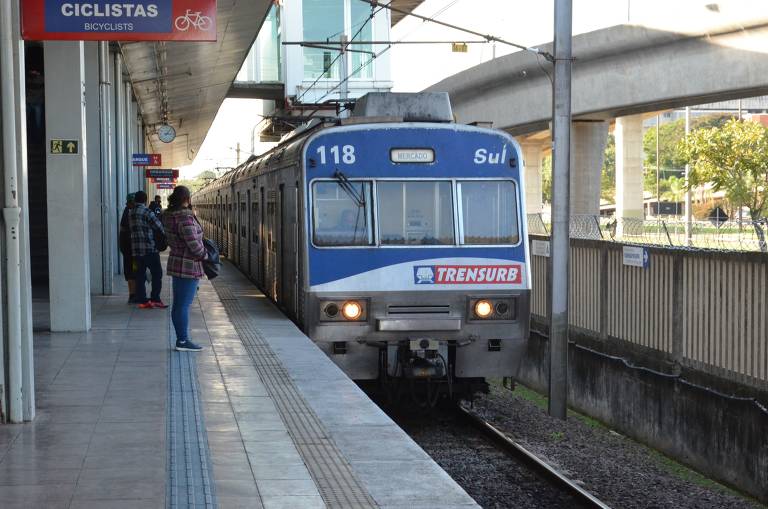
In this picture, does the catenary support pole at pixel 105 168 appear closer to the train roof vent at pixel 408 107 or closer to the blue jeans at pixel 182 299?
the blue jeans at pixel 182 299

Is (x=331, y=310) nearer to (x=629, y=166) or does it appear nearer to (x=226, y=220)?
(x=226, y=220)

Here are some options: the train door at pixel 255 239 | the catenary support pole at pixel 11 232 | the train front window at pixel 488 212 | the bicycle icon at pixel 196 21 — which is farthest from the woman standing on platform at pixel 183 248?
the train door at pixel 255 239

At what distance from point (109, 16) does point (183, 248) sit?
2378 mm

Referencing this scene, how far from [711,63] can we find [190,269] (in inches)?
721

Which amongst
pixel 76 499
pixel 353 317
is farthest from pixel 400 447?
pixel 353 317

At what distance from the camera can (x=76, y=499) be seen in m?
5.63

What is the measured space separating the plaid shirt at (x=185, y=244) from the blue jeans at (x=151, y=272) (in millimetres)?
4903

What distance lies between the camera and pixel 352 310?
10711 millimetres

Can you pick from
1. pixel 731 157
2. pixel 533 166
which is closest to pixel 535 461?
pixel 731 157

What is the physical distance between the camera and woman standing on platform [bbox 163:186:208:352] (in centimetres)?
1062

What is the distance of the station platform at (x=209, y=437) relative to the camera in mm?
5824

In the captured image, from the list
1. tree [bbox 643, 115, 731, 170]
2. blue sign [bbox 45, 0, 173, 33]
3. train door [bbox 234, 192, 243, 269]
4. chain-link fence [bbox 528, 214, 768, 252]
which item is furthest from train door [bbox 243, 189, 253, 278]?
tree [bbox 643, 115, 731, 170]

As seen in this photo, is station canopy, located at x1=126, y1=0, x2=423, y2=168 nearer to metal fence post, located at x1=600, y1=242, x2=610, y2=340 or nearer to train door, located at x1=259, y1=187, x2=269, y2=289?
train door, located at x1=259, y1=187, x2=269, y2=289

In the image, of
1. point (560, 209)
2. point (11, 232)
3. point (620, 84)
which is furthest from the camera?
point (620, 84)
